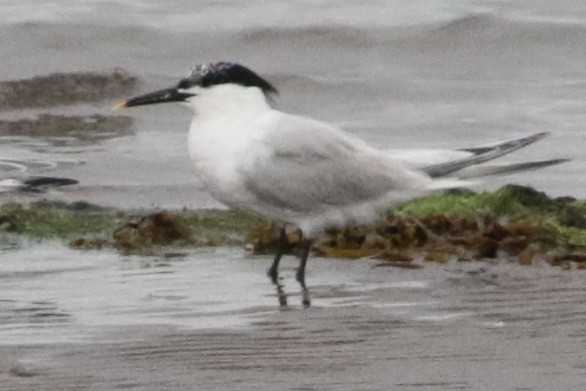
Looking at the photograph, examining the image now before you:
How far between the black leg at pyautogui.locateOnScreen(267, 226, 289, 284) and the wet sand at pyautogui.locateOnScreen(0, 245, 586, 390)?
0.13ft

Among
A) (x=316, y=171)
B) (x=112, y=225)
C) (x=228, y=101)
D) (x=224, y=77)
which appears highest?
(x=224, y=77)

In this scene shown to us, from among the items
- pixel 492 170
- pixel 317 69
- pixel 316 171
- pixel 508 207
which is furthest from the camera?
pixel 317 69

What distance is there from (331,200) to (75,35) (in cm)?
926

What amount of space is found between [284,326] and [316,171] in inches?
75.8

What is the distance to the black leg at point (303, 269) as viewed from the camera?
22.8 ft

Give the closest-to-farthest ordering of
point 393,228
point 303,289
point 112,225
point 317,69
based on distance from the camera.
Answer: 1. point 303,289
2. point 393,228
3. point 112,225
4. point 317,69

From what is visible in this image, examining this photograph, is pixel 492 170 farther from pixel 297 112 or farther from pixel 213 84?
pixel 297 112

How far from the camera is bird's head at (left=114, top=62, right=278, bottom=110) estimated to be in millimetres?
8312

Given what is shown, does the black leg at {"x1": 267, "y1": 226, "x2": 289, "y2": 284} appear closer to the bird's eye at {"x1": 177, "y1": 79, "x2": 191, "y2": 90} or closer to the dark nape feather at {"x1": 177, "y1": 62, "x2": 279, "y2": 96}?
the dark nape feather at {"x1": 177, "y1": 62, "x2": 279, "y2": 96}

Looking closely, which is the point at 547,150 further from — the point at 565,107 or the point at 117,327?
the point at 117,327

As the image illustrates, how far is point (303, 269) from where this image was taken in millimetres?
7578

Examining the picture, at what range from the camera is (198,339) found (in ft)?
20.0

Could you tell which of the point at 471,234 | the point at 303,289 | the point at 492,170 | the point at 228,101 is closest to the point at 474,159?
the point at 492,170

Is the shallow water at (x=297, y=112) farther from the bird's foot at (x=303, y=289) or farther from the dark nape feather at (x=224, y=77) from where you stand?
the dark nape feather at (x=224, y=77)
